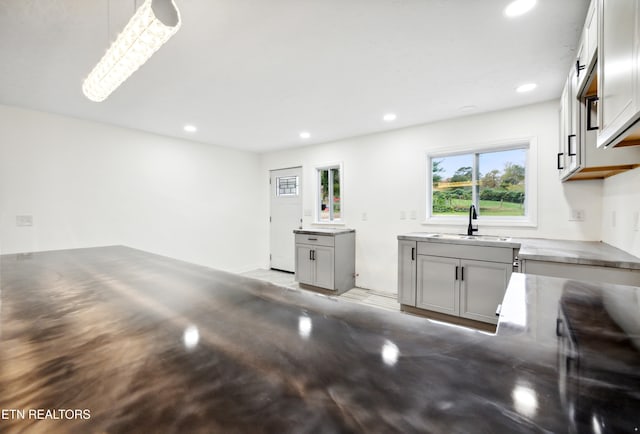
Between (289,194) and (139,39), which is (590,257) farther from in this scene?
(289,194)

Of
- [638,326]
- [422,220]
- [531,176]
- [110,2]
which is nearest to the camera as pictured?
[638,326]

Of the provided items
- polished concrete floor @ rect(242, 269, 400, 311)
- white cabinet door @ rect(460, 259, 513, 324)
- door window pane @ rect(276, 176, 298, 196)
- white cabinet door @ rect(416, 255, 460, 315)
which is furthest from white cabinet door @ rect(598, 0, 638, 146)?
door window pane @ rect(276, 176, 298, 196)

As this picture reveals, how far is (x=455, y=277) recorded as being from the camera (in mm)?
2916

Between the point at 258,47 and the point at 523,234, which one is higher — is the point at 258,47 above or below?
above

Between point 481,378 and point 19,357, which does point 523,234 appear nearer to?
point 481,378

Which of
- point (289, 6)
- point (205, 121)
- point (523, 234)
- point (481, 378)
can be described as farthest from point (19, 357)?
point (523, 234)

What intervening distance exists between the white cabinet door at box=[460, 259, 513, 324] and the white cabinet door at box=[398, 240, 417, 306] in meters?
0.52

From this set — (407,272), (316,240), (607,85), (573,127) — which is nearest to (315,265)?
(316,240)

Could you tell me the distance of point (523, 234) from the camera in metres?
3.05

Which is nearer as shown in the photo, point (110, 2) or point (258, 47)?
point (110, 2)

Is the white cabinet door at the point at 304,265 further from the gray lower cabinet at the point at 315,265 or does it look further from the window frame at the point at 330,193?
the window frame at the point at 330,193

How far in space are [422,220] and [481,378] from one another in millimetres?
3442

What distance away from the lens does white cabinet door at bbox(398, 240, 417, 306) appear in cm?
321

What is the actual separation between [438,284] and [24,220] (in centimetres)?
468
